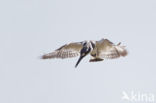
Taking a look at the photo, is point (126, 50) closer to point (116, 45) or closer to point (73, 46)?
point (116, 45)

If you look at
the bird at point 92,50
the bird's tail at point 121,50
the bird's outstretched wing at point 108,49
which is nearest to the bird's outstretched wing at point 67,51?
the bird at point 92,50

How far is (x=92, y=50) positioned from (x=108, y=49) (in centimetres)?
52

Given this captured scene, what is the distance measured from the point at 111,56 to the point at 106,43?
451 mm

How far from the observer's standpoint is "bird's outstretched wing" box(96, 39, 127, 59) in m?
21.7

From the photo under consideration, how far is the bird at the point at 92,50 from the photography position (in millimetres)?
21797

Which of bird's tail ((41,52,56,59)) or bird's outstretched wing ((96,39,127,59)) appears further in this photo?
bird's tail ((41,52,56,59))

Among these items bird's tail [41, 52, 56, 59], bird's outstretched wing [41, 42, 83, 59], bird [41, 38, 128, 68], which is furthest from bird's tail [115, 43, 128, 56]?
bird's tail [41, 52, 56, 59]

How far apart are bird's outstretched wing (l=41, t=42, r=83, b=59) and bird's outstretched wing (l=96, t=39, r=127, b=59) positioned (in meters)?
0.67

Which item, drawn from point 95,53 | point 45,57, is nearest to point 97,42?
point 95,53

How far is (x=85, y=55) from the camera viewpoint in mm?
22094

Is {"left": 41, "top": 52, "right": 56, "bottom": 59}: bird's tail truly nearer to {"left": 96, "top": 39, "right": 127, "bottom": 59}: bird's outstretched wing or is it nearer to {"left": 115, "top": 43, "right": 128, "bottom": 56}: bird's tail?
{"left": 96, "top": 39, "right": 127, "bottom": 59}: bird's outstretched wing

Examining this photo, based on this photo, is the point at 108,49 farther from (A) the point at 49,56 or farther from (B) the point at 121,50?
(A) the point at 49,56

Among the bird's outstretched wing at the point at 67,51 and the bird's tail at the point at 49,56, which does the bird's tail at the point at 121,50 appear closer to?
the bird's outstretched wing at the point at 67,51

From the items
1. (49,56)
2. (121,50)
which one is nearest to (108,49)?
(121,50)
